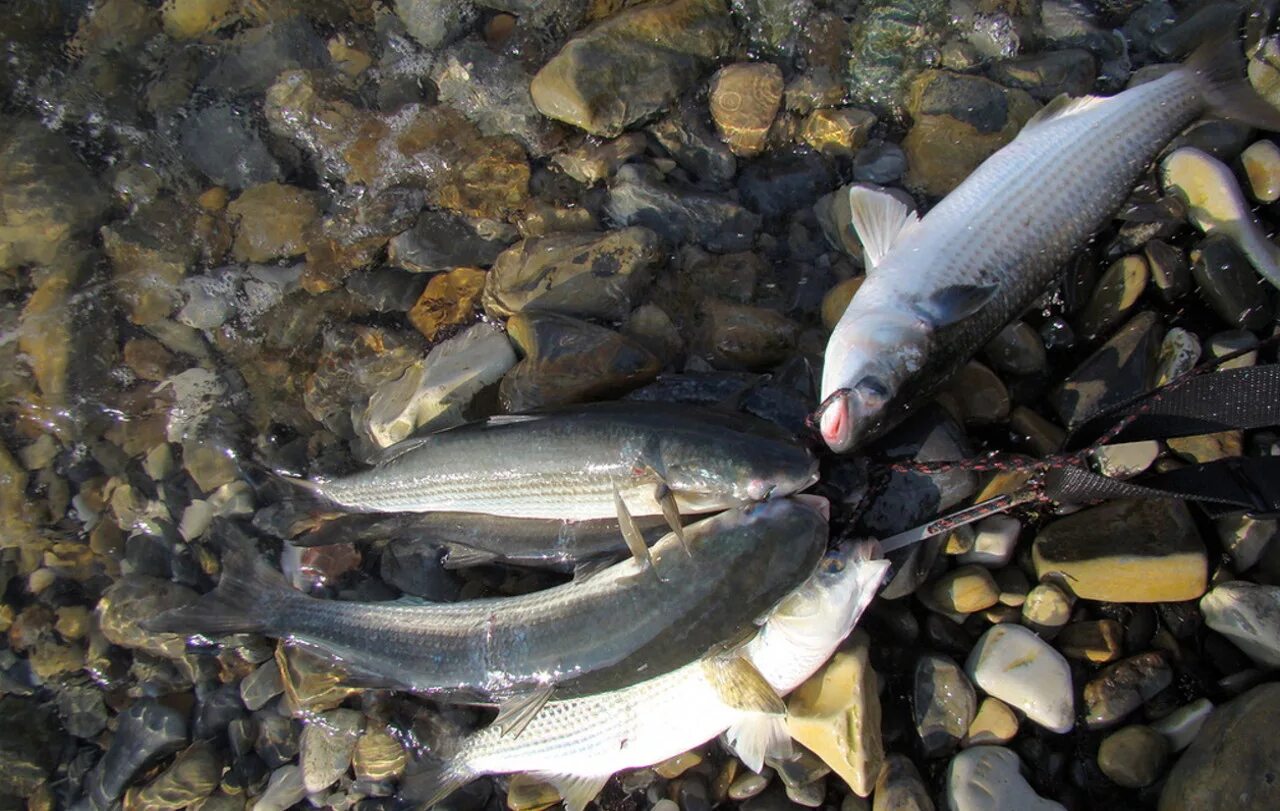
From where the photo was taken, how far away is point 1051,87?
16.1 feet

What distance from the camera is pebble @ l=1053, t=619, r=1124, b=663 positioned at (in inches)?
158

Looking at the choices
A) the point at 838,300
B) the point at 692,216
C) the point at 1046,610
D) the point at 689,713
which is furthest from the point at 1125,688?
the point at 692,216

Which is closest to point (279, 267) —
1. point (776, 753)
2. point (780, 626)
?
point (780, 626)

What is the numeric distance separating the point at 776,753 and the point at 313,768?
294 cm

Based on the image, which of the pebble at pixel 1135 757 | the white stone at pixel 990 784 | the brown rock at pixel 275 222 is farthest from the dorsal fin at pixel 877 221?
the brown rock at pixel 275 222

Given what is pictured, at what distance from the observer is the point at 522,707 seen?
389 centimetres

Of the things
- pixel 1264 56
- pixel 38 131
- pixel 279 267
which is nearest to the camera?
pixel 1264 56

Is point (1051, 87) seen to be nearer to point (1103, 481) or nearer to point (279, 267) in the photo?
point (1103, 481)

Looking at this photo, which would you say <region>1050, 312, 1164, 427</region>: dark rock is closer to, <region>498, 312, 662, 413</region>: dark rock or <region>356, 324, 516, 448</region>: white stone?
<region>498, 312, 662, 413</region>: dark rock

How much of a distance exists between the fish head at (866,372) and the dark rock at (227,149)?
4590 millimetres

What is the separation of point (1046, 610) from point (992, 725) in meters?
0.70

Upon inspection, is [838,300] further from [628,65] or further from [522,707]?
[522,707]

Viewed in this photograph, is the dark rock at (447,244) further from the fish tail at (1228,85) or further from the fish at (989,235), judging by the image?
the fish tail at (1228,85)

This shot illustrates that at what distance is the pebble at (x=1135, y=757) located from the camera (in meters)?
3.79
